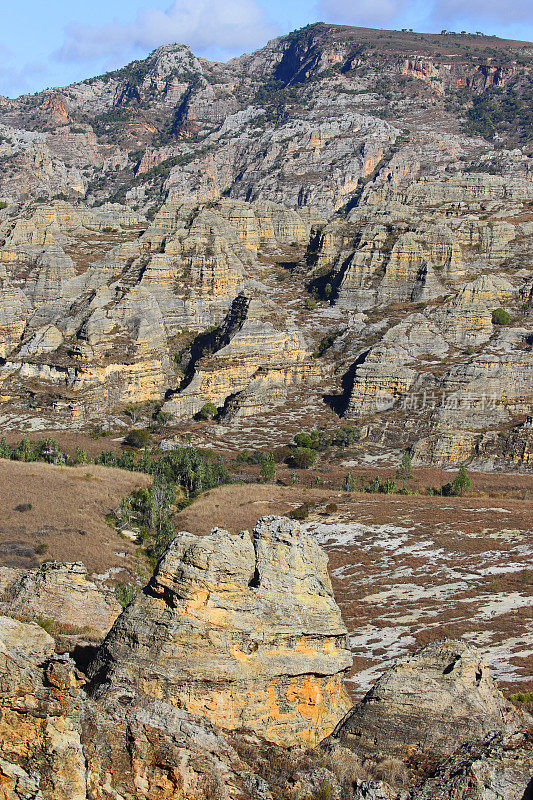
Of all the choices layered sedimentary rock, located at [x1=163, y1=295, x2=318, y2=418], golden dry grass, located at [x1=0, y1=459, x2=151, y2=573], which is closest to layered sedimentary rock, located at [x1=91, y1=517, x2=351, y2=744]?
golden dry grass, located at [x1=0, y1=459, x2=151, y2=573]

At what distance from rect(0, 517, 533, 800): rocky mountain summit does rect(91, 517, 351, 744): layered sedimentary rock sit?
28 millimetres

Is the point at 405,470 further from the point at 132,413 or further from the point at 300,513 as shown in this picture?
the point at 132,413

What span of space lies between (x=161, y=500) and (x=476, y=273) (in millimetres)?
45260

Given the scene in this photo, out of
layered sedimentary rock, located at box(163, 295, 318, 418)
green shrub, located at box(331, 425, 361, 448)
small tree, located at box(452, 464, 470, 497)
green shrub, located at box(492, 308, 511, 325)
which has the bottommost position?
small tree, located at box(452, 464, 470, 497)

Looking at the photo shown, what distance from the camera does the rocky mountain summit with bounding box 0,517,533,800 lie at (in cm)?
1766

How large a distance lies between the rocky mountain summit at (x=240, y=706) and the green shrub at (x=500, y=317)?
66.4 m

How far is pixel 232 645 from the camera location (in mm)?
20297

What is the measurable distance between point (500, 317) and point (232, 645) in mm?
69608

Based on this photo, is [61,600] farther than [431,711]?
Yes

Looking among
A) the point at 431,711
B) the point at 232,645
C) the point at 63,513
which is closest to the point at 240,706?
the point at 232,645

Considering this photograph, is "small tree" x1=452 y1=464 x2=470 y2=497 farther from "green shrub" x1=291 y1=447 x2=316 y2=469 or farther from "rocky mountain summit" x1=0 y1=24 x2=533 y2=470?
"green shrub" x1=291 y1=447 x2=316 y2=469

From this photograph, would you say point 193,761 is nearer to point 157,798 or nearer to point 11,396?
point 157,798

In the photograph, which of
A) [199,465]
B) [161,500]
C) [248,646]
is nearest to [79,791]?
[248,646]

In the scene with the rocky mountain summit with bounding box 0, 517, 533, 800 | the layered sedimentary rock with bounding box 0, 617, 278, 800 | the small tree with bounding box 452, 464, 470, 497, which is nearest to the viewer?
the layered sedimentary rock with bounding box 0, 617, 278, 800
